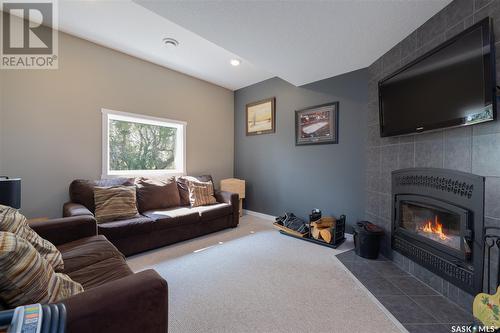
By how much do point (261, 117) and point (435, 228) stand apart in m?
3.17

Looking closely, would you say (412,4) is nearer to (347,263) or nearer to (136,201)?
(347,263)

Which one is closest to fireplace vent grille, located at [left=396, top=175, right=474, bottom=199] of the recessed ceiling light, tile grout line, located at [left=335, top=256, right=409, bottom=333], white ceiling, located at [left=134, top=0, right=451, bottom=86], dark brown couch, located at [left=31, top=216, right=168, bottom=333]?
tile grout line, located at [left=335, top=256, right=409, bottom=333]

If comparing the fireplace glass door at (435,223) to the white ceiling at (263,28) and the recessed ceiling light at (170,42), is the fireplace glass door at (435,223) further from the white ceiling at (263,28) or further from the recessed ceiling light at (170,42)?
the recessed ceiling light at (170,42)

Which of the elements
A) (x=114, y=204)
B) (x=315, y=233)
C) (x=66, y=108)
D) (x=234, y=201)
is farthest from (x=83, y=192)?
(x=315, y=233)

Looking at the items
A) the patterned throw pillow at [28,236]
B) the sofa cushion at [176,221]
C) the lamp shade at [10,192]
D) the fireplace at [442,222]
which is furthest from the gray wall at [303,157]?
the lamp shade at [10,192]

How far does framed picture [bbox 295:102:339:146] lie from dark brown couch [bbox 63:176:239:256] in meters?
1.74

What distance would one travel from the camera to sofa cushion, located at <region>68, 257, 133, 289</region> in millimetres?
1278

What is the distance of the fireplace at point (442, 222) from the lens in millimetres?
1499

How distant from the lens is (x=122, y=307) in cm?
82

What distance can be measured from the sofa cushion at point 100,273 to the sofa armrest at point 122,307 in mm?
558

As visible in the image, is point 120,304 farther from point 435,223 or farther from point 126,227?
point 435,223

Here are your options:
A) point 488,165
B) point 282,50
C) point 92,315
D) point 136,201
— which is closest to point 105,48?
point 136,201

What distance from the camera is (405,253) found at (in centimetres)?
214

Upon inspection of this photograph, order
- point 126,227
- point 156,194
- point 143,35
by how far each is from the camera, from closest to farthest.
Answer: point 126,227 → point 143,35 → point 156,194
